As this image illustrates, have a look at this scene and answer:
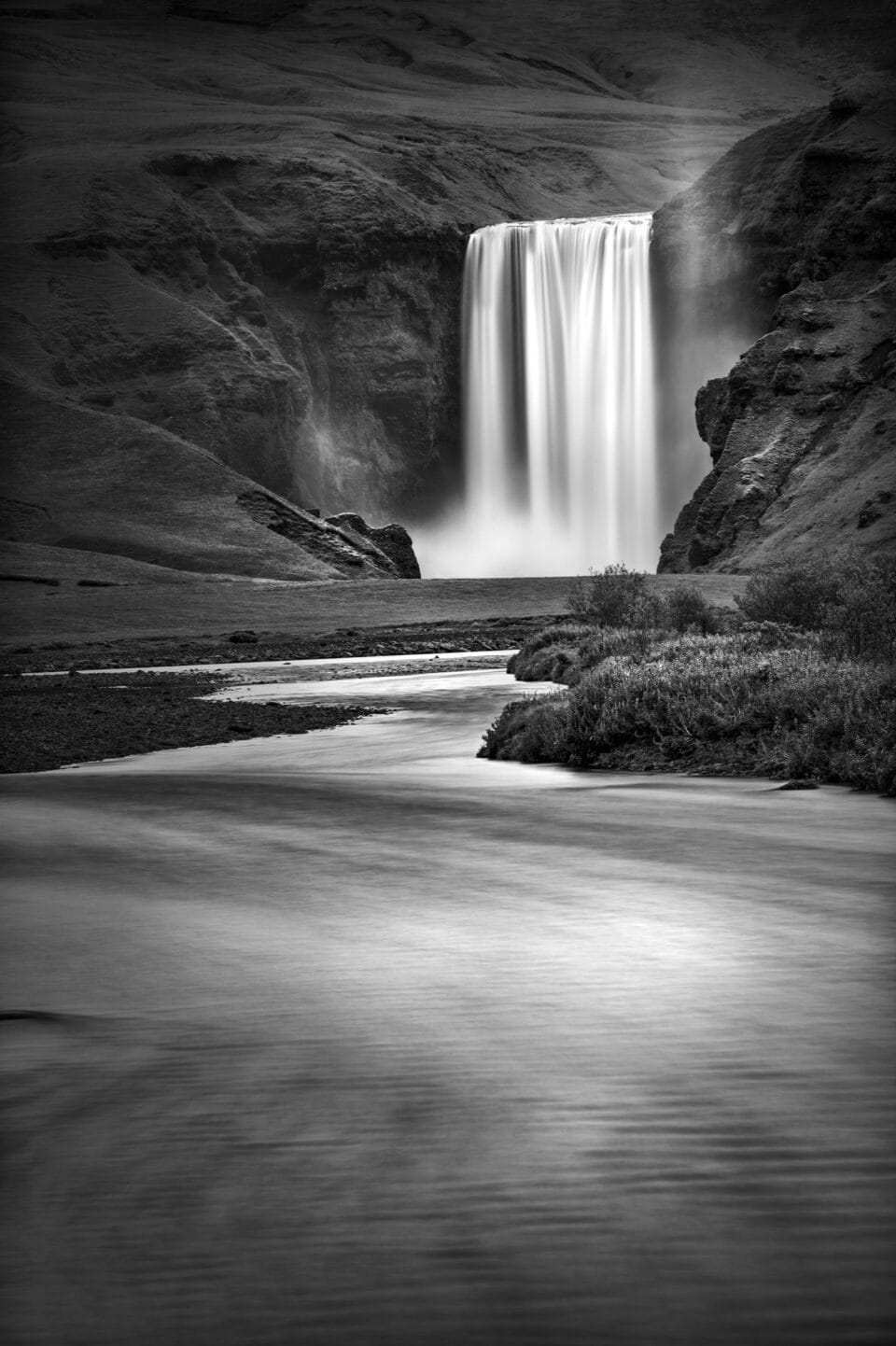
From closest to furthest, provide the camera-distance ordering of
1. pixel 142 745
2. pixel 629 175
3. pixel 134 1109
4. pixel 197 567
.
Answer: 1. pixel 134 1109
2. pixel 142 745
3. pixel 197 567
4. pixel 629 175

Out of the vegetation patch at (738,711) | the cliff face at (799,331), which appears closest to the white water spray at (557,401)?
the cliff face at (799,331)

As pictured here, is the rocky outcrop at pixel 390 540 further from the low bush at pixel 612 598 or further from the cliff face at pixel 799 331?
the low bush at pixel 612 598

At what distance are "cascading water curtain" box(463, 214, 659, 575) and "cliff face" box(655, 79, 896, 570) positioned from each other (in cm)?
545

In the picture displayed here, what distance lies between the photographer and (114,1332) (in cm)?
366

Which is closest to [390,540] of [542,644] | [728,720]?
[542,644]

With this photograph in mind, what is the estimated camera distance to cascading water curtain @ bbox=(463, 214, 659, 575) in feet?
332

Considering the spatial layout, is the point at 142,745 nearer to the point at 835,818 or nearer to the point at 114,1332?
the point at 835,818

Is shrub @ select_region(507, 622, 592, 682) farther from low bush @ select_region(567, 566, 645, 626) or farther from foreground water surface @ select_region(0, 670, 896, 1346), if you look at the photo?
foreground water surface @ select_region(0, 670, 896, 1346)

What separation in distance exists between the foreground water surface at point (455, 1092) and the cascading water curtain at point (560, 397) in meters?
92.3

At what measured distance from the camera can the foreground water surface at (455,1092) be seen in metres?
3.83

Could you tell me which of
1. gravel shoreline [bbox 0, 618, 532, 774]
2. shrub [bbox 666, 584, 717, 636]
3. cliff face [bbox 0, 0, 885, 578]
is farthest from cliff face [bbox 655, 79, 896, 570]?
shrub [bbox 666, 584, 717, 636]

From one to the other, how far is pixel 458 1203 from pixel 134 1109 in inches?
59.6

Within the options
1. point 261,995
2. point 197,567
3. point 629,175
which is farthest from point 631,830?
point 629,175

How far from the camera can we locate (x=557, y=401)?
10269cm
